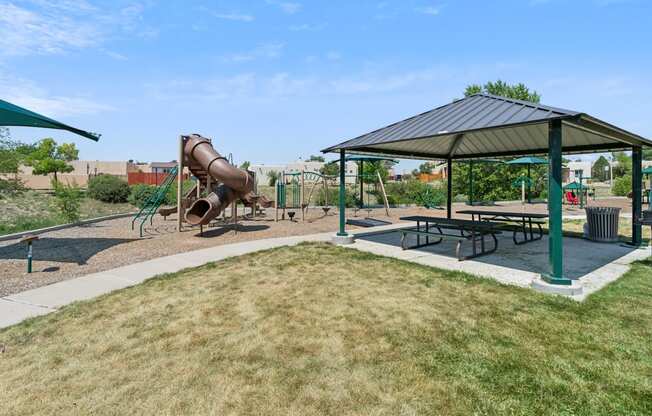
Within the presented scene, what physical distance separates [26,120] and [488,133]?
1165 centimetres

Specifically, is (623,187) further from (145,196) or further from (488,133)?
(145,196)

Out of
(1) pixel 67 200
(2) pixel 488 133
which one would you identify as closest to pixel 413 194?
(2) pixel 488 133

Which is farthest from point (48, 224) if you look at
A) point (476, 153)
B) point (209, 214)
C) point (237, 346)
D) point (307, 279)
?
point (476, 153)

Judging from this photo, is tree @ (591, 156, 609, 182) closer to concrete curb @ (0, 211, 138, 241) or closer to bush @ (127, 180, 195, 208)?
bush @ (127, 180, 195, 208)

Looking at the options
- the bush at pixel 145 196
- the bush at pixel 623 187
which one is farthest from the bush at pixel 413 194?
the bush at pixel 623 187

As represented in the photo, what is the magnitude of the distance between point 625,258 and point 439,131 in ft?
15.7

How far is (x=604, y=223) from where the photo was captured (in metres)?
9.52

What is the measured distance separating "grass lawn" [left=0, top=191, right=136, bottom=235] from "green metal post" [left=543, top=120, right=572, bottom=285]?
14.7 m

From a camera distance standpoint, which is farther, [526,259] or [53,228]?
[53,228]

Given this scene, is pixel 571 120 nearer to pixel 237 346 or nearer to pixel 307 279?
pixel 307 279

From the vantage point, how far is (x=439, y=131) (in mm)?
6922

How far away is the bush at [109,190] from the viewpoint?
22.4 m

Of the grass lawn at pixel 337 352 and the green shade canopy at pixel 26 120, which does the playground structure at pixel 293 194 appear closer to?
the green shade canopy at pixel 26 120

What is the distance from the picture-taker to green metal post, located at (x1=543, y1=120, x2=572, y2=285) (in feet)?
18.0
